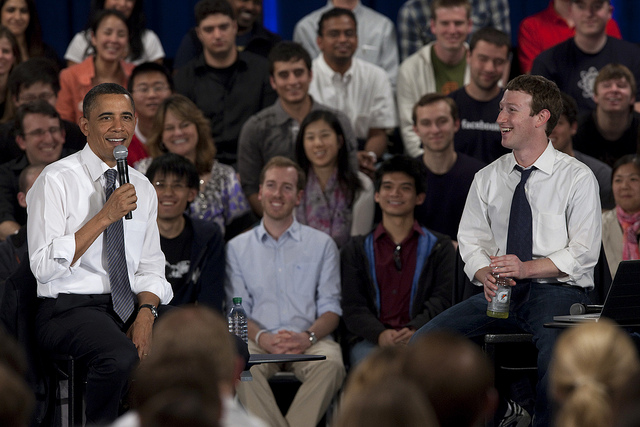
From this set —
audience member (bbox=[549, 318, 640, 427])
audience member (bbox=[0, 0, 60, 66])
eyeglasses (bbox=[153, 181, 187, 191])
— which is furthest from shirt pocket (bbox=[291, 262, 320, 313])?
audience member (bbox=[549, 318, 640, 427])

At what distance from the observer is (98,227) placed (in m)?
3.37

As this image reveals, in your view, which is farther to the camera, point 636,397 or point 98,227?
point 98,227

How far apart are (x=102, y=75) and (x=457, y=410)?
4.58 m

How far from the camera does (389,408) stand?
171 centimetres

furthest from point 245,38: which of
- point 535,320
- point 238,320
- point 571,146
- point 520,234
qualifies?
point 535,320

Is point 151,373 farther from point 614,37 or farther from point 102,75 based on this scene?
point 614,37

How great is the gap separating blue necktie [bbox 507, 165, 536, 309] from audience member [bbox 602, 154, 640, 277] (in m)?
1.26

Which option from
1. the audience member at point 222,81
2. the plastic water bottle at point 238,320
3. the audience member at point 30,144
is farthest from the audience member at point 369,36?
the plastic water bottle at point 238,320

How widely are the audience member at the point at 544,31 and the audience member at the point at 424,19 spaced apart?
6.7 inches

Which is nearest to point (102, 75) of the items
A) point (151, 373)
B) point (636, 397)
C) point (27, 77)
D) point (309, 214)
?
point (27, 77)

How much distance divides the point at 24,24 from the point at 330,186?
253 centimetres

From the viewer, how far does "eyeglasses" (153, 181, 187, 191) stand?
4.82 metres

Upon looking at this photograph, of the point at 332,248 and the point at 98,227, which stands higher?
the point at 98,227

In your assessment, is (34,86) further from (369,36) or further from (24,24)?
(369,36)
